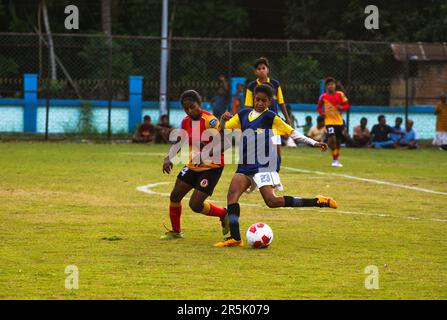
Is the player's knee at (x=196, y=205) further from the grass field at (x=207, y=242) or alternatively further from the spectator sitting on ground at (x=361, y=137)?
the spectator sitting on ground at (x=361, y=137)

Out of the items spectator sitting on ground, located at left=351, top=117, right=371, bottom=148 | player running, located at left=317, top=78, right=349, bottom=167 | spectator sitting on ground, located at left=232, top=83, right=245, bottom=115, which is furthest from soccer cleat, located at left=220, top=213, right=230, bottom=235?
spectator sitting on ground, located at left=351, top=117, right=371, bottom=148

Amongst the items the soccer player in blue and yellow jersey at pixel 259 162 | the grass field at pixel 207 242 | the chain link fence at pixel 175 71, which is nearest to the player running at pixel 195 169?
the soccer player in blue and yellow jersey at pixel 259 162

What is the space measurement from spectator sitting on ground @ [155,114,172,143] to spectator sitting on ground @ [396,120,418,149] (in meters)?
7.00

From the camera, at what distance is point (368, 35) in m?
41.7

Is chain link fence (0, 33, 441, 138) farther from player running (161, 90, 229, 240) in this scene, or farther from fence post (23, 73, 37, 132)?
player running (161, 90, 229, 240)

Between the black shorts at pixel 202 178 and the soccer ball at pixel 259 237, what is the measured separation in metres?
0.74

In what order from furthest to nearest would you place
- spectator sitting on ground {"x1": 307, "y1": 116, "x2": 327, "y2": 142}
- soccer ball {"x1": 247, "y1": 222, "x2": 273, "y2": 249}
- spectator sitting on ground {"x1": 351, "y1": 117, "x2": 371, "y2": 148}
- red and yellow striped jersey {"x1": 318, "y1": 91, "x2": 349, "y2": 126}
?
spectator sitting on ground {"x1": 351, "y1": 117, "x2": 371, "y2": 148} → spectator sitting on ground {"x1": 307, "y1": 116, "x2": 327, "y2": 142} → red and yellow striped jersey {"x1": 318, "y1": 91, "x2": 349, "y2": 126} → soccer ball {"x1": 247, "y1": 222, "x2": 273, "y2": 249}

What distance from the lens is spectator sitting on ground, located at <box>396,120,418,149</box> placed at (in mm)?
29797

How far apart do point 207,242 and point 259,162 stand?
3.58ft

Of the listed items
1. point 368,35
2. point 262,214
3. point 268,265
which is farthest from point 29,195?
point 368,35

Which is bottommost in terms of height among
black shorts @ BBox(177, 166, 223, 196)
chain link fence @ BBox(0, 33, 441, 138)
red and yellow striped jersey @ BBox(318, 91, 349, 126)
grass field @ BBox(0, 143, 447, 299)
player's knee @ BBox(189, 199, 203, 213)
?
grass field @ BBox(0, 143, 447, 299)

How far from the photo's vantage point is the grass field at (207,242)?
825 cm

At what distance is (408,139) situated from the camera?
29.9 metres

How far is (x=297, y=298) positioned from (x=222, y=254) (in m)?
2.25
